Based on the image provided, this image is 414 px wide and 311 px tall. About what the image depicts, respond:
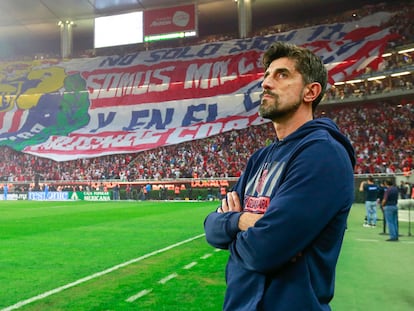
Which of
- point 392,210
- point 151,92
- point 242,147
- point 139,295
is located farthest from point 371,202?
point 151,92

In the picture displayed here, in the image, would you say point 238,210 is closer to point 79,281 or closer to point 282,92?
point 282,92

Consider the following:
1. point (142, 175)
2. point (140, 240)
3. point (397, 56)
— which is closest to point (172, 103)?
point (142, 175)

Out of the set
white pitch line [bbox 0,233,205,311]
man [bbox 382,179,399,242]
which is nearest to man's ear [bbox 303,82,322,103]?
white pitch line [bbox 0,233,205,311]

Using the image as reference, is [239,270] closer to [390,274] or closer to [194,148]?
[390,274]

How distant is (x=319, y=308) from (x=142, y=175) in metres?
33.3

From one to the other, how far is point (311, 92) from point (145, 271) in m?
5.93

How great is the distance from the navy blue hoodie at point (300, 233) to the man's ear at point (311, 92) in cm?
18

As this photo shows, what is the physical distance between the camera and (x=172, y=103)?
38.5 m

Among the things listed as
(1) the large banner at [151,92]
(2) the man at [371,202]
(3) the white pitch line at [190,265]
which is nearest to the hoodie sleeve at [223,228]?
(3) the white pitch line at [190,265]

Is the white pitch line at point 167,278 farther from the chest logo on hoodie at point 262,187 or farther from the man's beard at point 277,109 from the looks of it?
the man's beard at point 277,109

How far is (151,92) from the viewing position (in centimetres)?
4006

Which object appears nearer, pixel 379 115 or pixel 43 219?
pixel 43 219

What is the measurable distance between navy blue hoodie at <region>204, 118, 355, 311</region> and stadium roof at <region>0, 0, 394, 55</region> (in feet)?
140

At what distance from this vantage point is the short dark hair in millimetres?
2053
